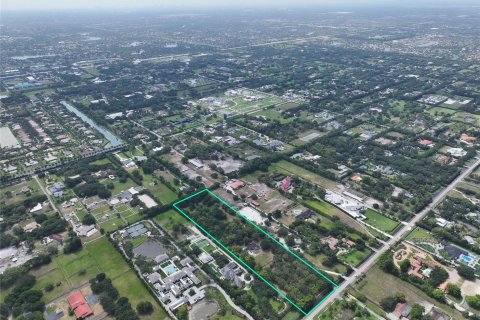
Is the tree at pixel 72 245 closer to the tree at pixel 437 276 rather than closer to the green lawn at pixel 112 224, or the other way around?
the green lawn at pixel 112 224

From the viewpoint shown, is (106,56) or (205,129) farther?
(106,56)

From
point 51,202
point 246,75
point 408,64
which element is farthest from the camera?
point 408,64

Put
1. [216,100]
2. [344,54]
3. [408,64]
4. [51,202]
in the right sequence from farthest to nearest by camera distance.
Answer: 1. [344,54]
2. [408,64]
3. [216,100]
4. [51,202]

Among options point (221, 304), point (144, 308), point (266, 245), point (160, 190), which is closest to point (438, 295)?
point (266, 245)

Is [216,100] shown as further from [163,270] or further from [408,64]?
[408,64]

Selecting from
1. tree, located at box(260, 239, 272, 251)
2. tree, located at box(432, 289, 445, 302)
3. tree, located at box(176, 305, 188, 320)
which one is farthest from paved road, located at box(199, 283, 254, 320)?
tree, located at box(432, 289, 445, 302)

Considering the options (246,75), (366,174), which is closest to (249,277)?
(366,174)

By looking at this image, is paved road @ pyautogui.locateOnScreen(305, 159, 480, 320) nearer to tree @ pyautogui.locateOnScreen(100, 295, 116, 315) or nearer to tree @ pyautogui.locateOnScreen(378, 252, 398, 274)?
tree @ pyautogui.locateOnScreen(378, 252, 398, 274)

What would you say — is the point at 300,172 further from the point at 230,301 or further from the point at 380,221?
the point at 230,301
